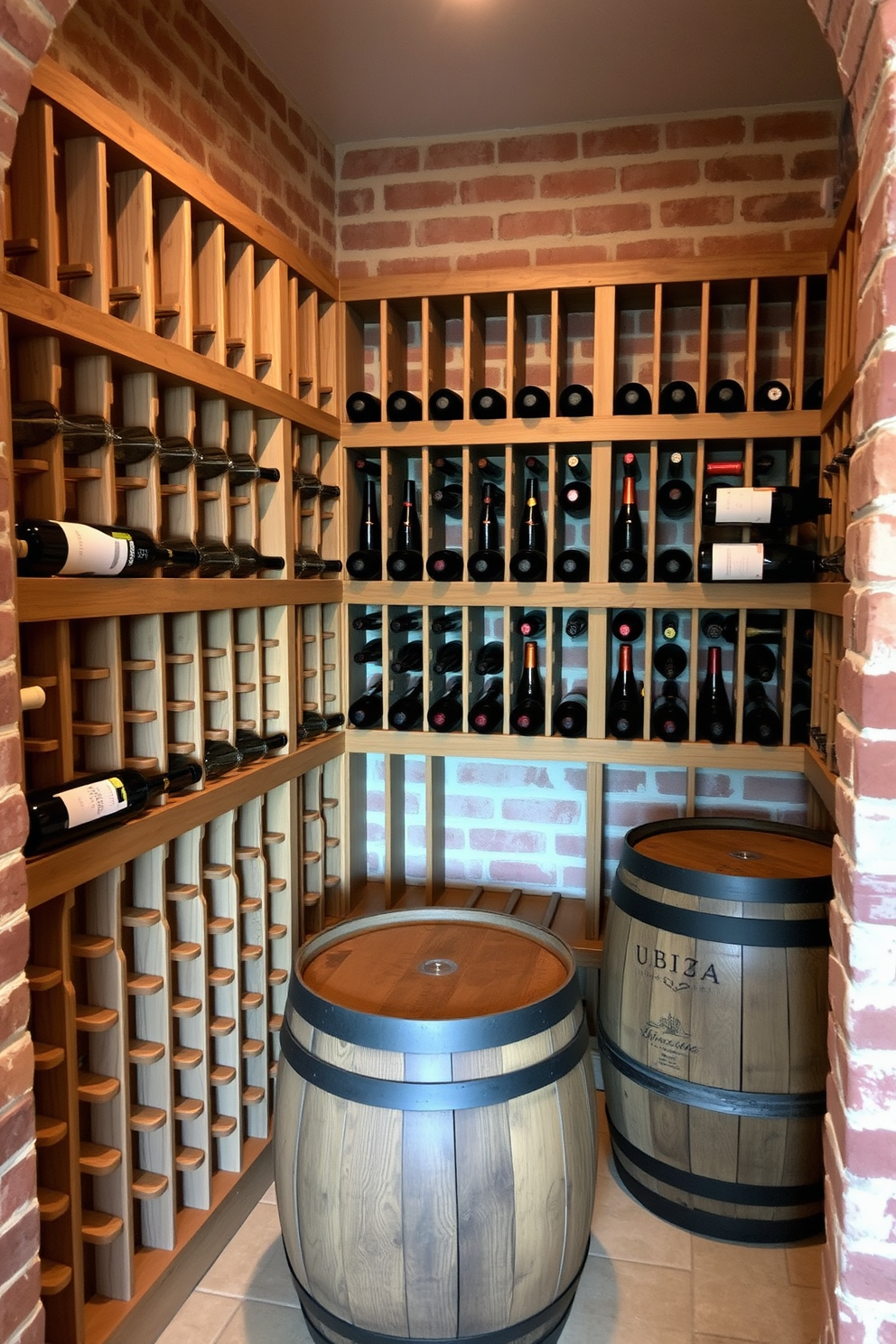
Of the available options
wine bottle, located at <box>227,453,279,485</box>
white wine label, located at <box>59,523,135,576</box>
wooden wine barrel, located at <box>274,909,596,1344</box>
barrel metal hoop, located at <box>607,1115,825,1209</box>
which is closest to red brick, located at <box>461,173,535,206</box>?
wine bottle, located at <box>227,453,279,485</box>

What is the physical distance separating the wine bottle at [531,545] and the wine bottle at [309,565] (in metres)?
0.48

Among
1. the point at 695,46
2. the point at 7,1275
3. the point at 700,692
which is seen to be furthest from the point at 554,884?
the point at 695,46

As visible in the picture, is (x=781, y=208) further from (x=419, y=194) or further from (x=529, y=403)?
(x=419, y=194)

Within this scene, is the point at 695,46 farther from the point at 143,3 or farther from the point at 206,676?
the point at 206,676

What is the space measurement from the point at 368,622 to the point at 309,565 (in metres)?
0.39

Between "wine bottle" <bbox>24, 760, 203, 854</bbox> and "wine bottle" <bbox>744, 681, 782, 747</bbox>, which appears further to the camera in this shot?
"wine bottle" <bbox>744, 681, 782, 747</bbox>

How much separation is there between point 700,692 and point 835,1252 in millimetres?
1562

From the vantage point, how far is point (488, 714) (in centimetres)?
247

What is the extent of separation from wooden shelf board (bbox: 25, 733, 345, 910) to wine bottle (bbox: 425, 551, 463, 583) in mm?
554

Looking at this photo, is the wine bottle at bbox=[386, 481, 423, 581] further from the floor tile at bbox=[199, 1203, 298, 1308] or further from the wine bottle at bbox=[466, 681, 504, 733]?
the floor tile at bbox=[199, 1203, 298, 1308]

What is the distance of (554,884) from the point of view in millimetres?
2748

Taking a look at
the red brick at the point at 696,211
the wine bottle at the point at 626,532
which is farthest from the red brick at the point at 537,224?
the wine bottle at the point at 626,532

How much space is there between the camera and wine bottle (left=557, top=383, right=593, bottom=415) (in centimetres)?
236

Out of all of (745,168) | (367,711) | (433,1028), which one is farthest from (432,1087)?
(745,168)
